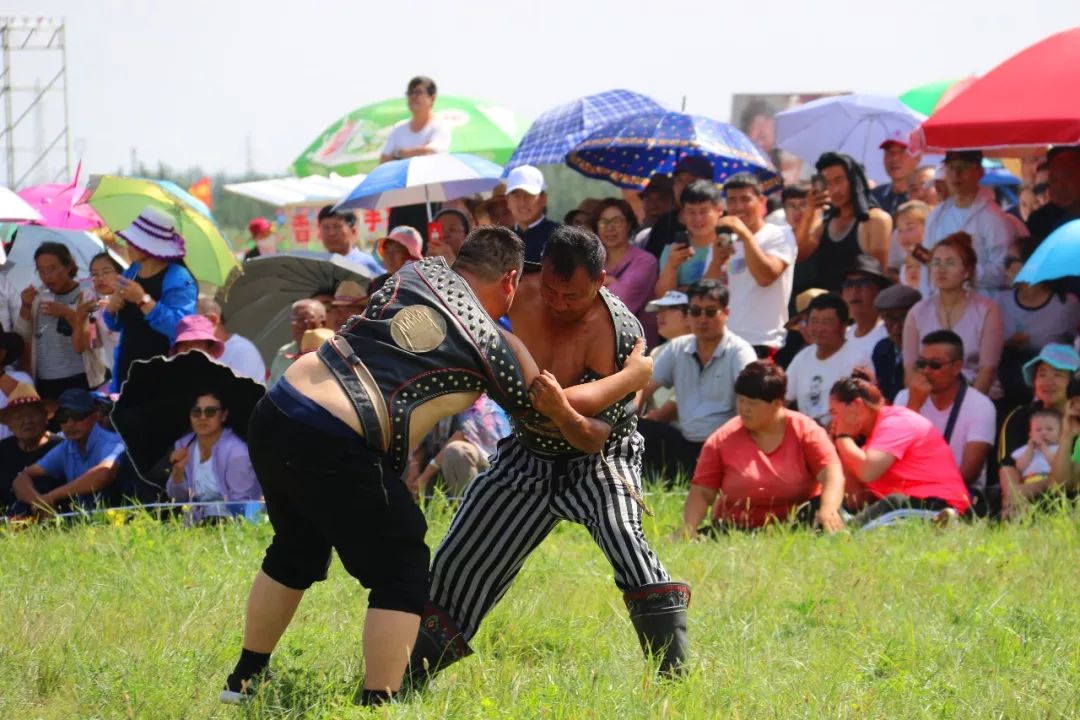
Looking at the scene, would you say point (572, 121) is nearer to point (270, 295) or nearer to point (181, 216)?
point (270, 295)

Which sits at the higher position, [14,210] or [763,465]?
[14,210]

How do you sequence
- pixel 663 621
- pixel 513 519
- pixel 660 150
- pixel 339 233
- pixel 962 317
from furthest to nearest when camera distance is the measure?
pixel 339 233
pixel 660 150
pixel 962 317
pixel 513 519
pixel 663 621

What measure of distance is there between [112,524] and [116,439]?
117 cm

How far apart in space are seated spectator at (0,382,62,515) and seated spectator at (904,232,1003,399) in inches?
200

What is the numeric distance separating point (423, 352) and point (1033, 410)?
455cm

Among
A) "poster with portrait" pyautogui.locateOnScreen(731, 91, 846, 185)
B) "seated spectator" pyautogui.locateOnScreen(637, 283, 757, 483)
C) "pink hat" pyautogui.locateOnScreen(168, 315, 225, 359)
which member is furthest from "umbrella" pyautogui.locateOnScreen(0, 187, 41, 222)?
"poster with portrait" pyautogui.locateOnScreen(731, 91, 846, 185)

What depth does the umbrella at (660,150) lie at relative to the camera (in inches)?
404

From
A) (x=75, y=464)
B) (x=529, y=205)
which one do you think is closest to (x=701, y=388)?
(x=529, y=205)

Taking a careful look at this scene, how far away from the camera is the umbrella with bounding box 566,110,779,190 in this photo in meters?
10.3

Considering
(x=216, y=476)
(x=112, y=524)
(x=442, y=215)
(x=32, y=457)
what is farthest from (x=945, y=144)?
(x=32, y=457)

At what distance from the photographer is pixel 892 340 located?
8.78 metres

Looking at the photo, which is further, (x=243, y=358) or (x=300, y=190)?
(x=300, y=190)

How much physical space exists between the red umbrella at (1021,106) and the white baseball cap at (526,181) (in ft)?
8.13

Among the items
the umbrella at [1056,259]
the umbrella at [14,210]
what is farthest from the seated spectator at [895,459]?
the umbrella at [14,210]
